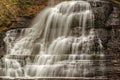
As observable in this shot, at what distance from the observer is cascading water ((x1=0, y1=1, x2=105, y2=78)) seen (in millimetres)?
15273

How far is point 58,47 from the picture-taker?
55.0 feet

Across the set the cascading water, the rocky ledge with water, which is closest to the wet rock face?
the rocky ledge with water

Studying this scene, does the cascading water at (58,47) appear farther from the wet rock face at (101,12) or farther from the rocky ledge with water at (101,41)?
the wet rock face at (101,12)

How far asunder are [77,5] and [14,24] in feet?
11.9

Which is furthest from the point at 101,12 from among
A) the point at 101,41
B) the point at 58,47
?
the point at 58,47

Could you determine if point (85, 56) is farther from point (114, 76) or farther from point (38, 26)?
point (38, 26)

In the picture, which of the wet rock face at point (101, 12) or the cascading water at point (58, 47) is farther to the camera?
the wet rock face at point (101, 12)

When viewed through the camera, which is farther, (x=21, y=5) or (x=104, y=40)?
(x=21, y=5)

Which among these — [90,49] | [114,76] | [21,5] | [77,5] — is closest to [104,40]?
[90,49]

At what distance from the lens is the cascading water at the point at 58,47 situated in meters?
15.3

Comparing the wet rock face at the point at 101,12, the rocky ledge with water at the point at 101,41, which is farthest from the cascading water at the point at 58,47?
the wet rock face at the point at 101,12

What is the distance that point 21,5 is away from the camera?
21.4 m

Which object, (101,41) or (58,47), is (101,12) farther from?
(58,47)

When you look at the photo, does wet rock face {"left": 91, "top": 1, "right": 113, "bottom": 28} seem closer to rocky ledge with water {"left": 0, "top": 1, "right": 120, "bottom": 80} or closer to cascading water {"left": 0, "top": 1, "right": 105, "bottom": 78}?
rocky ledge with water {"left": 0, "top": 1, "right": 120, "bottom": 80}
